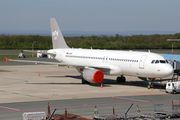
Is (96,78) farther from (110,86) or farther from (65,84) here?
(65,84)

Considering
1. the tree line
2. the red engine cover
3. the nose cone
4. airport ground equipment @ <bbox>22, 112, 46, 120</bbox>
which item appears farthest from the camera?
the tree line

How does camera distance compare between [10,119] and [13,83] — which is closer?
[10,119]

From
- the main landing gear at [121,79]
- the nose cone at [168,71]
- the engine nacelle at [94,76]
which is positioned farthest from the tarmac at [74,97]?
the nose cone at [168,71]

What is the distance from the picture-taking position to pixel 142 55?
1588 inches

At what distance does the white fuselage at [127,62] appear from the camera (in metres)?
38.1

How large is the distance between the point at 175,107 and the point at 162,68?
13.7m

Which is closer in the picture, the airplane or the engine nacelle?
the airplane

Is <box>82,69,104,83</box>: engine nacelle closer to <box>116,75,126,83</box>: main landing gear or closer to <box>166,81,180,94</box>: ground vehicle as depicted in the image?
<box>116,75,126,83</box>: main landing gear

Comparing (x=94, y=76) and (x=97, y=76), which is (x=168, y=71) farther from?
(x=94, y=76)

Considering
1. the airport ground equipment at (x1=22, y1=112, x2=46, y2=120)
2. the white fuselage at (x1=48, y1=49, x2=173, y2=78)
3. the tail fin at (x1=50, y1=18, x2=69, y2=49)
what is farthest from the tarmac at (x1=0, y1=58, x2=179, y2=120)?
the tail fin at (x1=50, y1=18, x2=69, y2=49)

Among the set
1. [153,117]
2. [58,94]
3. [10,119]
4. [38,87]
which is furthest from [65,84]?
[153,117]

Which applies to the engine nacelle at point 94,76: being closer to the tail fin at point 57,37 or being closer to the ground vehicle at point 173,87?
the ground vehicle at point 173,87

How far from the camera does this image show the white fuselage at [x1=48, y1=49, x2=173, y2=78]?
125 feet

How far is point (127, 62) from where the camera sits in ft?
133
